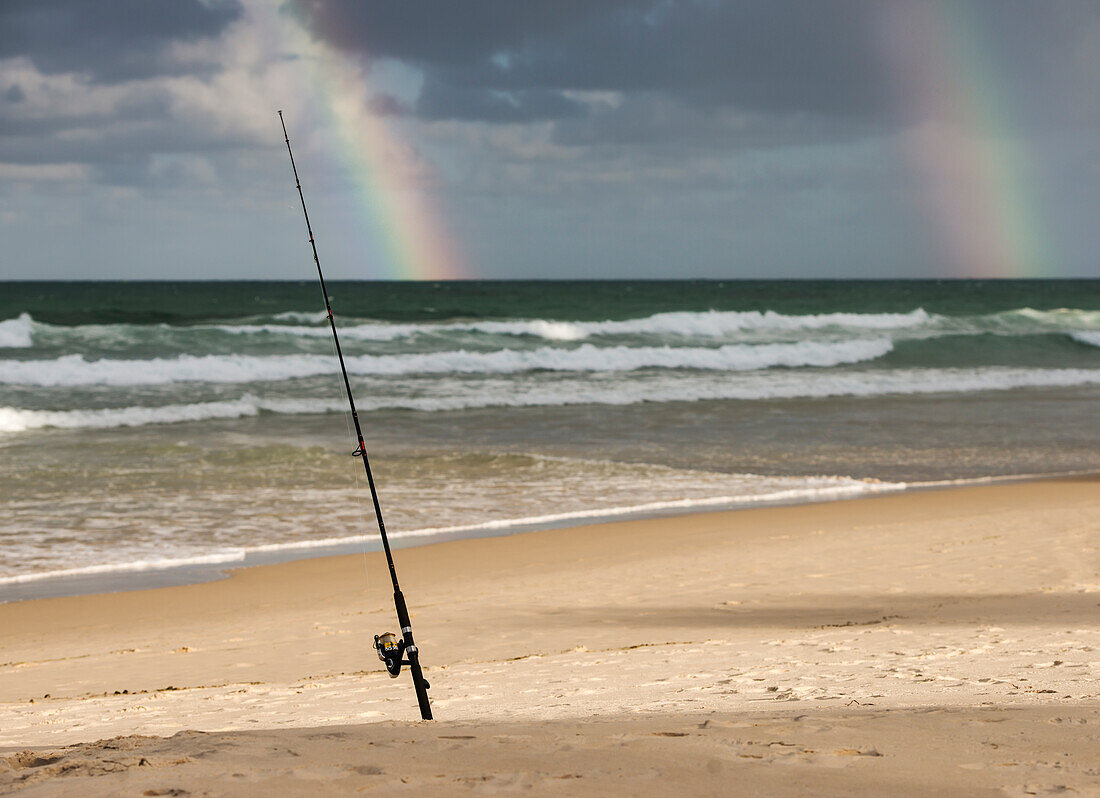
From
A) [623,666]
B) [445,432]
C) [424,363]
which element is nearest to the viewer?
[623,666]

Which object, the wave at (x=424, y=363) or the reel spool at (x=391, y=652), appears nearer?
the reel spool at (x=391, y=652)

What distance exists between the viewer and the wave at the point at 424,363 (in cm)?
2303

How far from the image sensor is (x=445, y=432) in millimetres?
15648

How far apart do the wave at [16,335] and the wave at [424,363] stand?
12.1ft

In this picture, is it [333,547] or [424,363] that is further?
[424,363]

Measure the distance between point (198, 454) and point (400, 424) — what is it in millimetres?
3875

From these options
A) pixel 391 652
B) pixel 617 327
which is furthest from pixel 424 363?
pixel 391 652

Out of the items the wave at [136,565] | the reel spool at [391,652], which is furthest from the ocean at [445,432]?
the reel spool at [391,652]

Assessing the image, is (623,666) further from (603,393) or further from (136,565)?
(603,393)

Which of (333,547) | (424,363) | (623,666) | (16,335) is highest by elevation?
(16,335)

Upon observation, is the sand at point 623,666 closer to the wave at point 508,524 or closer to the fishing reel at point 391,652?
the fishing reel at point 391,652

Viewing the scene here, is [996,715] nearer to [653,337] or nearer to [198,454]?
[198,454]

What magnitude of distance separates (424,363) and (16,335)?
488 inches

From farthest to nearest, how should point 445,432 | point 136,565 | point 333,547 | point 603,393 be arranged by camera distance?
point 603,393 → point 445,432 → point 333,547 → point 136,565
